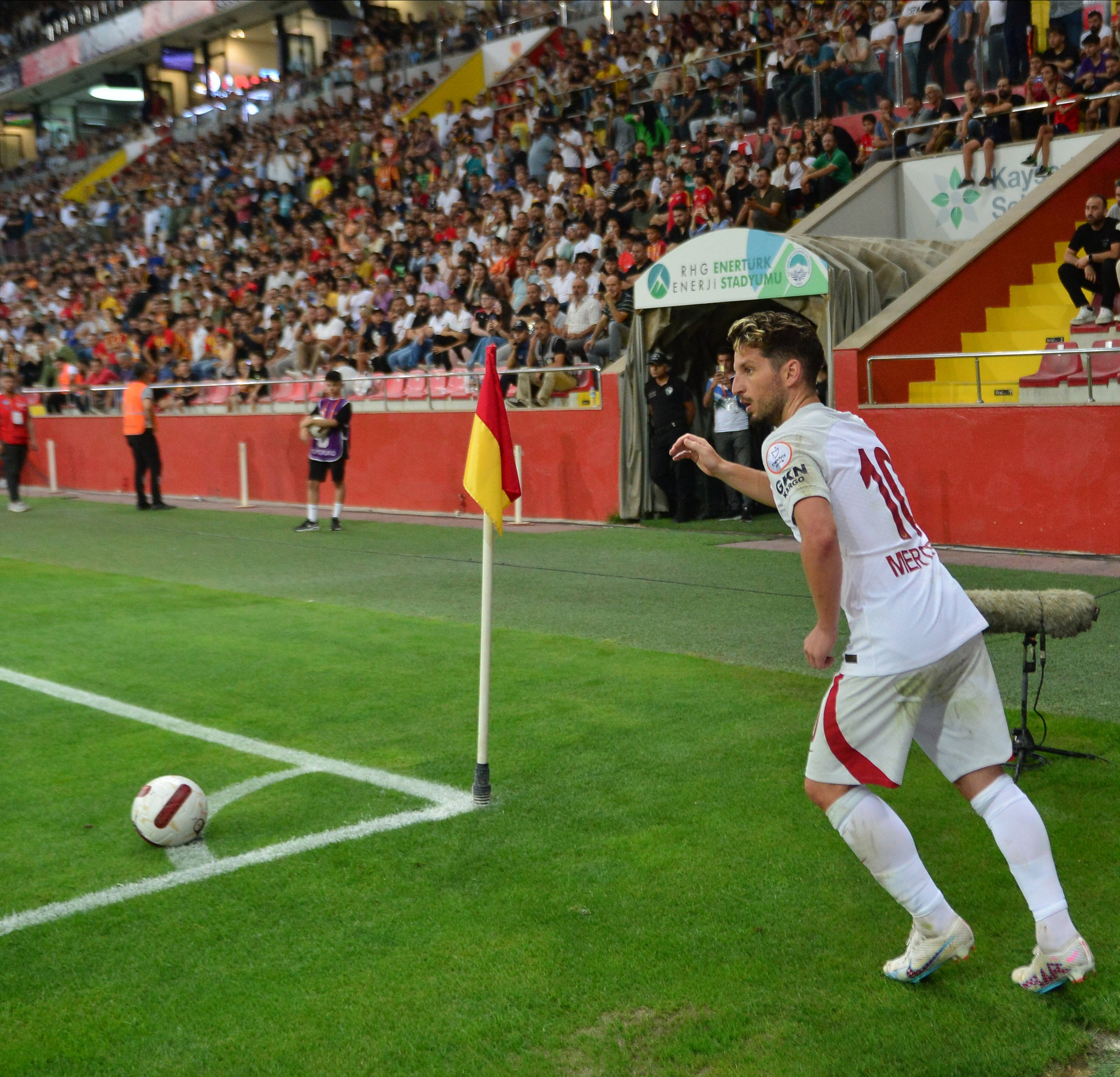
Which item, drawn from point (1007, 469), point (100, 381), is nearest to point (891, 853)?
point (1007, 469)

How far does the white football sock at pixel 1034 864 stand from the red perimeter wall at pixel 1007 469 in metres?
8.91

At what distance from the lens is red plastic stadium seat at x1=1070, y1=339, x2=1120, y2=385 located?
11.6 m

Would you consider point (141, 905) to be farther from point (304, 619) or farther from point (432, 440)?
point (432, 440)

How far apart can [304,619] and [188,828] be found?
16.8 feet

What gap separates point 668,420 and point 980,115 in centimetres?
597

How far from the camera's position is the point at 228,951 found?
421cm

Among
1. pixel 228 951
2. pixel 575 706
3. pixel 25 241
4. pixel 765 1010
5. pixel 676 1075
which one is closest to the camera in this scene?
pixel 676 1075

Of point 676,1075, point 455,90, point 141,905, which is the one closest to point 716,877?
point 676,1075

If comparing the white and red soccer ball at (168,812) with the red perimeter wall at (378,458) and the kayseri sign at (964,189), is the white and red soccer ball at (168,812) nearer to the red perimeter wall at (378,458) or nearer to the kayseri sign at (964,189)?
the red perimeter wall at (378,458)

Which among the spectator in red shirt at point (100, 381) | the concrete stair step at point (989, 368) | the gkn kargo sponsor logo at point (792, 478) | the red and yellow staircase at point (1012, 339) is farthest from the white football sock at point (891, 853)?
the spectator in red shirt at point (100, 381)

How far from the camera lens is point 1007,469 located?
12.5 metres

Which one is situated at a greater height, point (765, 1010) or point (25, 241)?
point (25, 241)

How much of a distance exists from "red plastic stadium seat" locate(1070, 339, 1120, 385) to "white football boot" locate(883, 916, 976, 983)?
9.06 m

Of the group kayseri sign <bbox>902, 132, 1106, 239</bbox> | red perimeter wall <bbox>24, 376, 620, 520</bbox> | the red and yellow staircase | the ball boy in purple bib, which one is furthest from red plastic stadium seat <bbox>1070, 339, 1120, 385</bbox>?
the ball boy in purple bib
